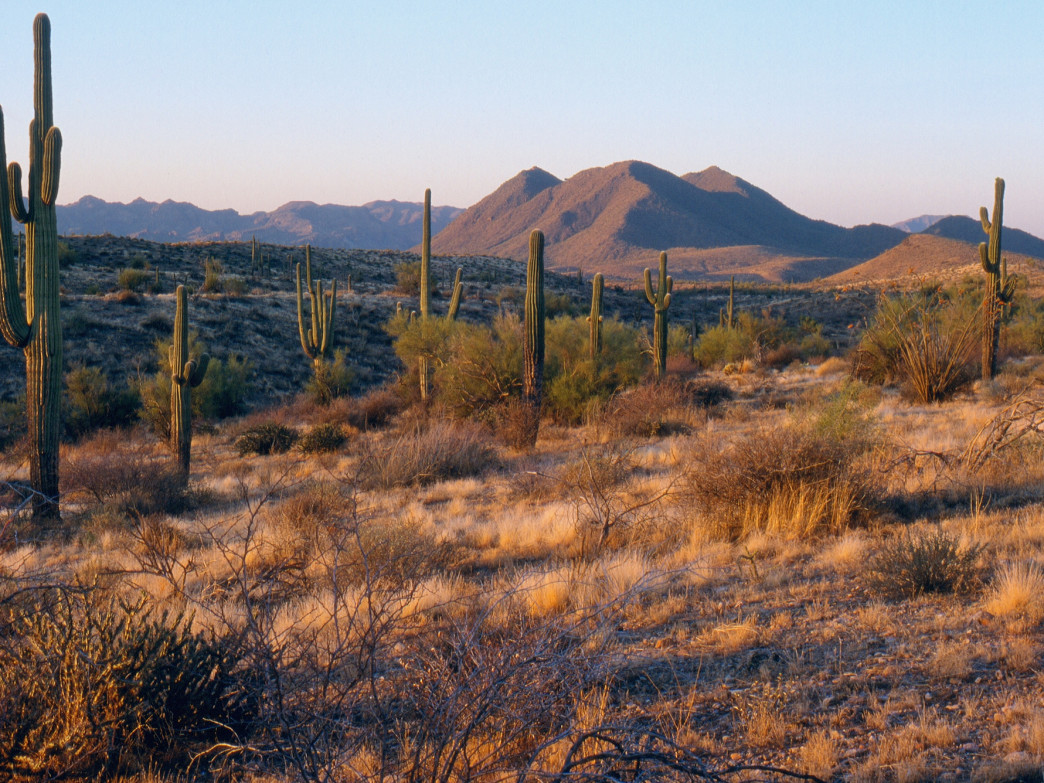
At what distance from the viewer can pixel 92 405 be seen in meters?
22.4

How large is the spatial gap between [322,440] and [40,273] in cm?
680

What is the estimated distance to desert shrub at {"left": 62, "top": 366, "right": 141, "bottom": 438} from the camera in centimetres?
2212

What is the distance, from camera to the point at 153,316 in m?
32.4

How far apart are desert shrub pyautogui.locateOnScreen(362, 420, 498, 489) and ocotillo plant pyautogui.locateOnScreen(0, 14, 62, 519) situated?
169 inches

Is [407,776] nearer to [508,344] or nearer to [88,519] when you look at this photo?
[88,519]

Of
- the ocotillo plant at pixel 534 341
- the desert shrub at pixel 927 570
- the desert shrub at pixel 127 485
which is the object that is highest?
the ocotillo plant at pixel 534 341

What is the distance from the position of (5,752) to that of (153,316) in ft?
106

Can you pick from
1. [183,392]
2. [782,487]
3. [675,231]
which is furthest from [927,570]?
[675,231]

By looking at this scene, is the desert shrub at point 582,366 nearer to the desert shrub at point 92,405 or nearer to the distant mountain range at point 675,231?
the desert shrub at point 92,405

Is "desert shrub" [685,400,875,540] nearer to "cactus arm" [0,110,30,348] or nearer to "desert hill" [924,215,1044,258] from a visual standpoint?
"cactus arm" [0,110,30,348]

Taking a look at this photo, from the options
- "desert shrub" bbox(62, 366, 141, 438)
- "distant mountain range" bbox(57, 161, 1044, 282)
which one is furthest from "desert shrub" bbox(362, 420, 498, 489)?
"distant mountain range" bbox(57, 161, 1044, 282)

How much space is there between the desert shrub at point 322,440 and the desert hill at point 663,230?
111 metres

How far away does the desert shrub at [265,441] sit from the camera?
1739cm

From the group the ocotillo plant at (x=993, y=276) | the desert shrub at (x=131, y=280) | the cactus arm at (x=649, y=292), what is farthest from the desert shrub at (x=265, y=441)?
the desert shrub at (x=131, y=280)
